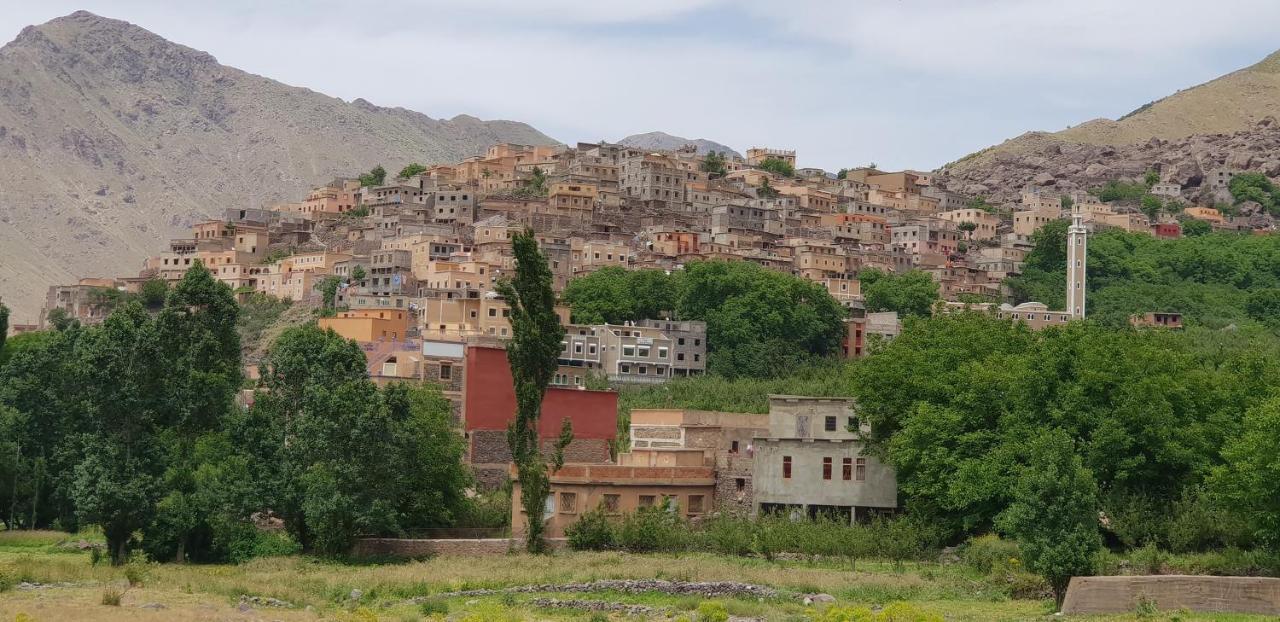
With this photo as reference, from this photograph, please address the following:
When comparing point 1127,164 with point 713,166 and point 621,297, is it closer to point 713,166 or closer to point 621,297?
point 713,166

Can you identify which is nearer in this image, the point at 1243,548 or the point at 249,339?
the point at 1243,548

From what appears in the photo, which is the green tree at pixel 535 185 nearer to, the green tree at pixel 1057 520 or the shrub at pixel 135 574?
the shrub at pixel 135 574

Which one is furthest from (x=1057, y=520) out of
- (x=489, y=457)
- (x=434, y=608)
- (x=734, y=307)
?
(x=734, y=307)

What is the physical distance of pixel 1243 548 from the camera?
39.9 metres

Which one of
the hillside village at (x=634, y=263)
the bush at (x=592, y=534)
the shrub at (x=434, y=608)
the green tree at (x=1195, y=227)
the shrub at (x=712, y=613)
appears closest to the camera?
the shrub at (x=712, y=613)

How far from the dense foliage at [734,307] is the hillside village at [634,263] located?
50.5 inches

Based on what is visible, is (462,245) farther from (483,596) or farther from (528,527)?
(483,596)

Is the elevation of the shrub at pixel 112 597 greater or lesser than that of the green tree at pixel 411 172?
lesser

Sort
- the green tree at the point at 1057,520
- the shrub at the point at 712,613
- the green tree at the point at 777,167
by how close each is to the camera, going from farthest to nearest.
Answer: the green tree at the point at 777,167 < the green tree at the point at 1057,520 < the shrub at the point at 712,613

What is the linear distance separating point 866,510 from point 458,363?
66.1 ft

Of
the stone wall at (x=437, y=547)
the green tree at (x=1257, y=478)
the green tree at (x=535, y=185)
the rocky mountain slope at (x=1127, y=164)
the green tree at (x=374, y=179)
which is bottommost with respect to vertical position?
the stone wall at (x=437, y=547)

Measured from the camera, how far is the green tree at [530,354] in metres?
44.4

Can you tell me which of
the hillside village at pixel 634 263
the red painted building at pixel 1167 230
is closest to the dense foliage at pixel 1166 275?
the hillside village at pixel 634 263

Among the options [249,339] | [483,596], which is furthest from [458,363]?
[249,339]
